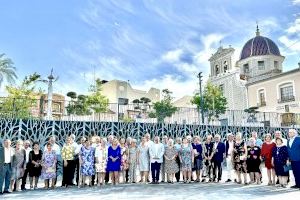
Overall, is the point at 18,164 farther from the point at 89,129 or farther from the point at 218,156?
the point at 89,129

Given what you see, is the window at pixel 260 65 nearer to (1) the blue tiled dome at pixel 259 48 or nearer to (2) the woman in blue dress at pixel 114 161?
(1) the blue tiled dome at pixel 259 48

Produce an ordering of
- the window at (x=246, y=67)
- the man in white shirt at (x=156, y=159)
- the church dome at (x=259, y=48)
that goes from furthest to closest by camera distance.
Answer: the window at (x=246, y=67) < the church dome at (x=259, y=48) < the man in white shirt at (x=156, y=159)

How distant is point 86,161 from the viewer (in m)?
10.5

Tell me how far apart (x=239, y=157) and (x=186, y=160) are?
1.73 m

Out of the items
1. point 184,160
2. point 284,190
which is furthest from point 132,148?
point 284,190

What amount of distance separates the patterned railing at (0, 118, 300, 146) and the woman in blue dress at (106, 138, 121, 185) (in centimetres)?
615

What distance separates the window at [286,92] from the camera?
34969mm

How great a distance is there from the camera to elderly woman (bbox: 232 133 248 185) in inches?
411

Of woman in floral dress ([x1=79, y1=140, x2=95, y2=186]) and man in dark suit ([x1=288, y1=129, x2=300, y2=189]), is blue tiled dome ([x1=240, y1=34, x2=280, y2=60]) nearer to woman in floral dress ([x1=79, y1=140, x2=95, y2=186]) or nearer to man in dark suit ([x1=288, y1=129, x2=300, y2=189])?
man in dark suit ([x1=288, y1=129, x2=300, y2=189])

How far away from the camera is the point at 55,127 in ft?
53.8

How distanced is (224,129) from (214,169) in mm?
10024

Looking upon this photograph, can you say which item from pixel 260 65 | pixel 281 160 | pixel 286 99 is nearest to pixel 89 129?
pixel 281 160

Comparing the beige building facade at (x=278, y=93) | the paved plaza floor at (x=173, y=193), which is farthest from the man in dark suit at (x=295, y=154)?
the beige building facade at (x=278, y=93)

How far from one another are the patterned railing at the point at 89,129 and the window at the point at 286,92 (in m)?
15.4
